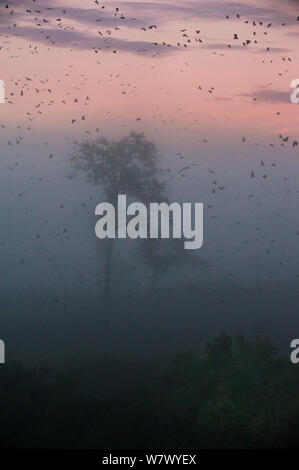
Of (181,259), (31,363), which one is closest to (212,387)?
(181,259)

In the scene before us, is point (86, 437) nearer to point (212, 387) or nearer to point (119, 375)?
point (119, 375)

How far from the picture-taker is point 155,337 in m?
7.26

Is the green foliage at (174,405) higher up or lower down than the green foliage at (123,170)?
lower down

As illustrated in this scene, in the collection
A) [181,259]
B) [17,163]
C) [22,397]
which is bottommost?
[22,397]

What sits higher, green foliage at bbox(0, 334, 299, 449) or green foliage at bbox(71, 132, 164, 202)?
green foliage at bbox(71, 132, 164, 202)

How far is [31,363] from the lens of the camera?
23.6 ft

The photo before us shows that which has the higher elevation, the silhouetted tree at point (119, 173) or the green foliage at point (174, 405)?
the silhouetted tree at point (119, 173)

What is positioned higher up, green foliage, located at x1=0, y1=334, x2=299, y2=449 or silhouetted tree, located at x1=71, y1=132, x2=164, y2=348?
silhouetted tree, located at x1=71, y1=132, x2=164, y2=348

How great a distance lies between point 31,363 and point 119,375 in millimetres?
864

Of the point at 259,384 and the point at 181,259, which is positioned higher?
the point at 181,259
